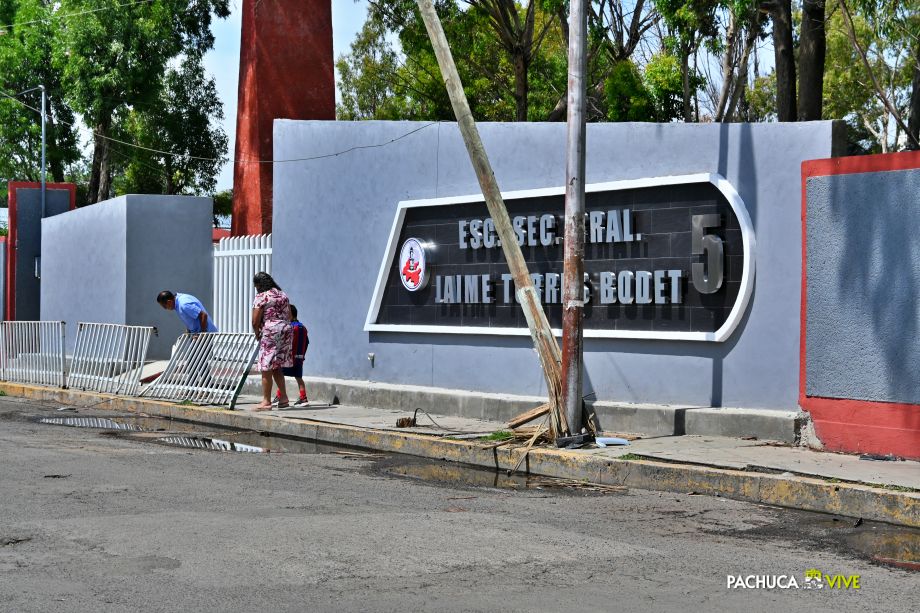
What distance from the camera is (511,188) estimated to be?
13.6 meters

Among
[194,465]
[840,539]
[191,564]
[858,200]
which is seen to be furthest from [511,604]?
[858,200]

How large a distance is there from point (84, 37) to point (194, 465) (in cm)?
3094

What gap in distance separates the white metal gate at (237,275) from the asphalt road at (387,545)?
8.95 m

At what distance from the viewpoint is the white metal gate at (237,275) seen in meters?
18.6

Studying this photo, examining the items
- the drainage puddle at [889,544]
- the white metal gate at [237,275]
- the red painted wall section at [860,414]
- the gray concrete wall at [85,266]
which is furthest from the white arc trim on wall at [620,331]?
the gray concrete wall at [85,266]

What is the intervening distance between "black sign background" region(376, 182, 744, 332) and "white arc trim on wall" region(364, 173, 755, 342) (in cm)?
8

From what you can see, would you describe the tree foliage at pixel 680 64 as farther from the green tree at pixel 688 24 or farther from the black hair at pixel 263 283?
the black hair at pixel 263 283

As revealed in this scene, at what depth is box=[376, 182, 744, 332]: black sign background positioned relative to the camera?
37.9ft

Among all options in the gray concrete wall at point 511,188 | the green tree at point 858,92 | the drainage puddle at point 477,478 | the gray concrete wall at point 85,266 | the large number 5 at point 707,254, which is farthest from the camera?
the green tree at point 858,92

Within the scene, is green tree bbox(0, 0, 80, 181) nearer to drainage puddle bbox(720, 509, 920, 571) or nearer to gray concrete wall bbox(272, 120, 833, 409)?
gray concrete wall bbox(272, 120, 833, 409)

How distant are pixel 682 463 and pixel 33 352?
13.7 m

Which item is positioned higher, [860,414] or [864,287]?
[864,287]

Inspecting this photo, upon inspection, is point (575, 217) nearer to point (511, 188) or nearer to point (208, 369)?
point (511, 188)

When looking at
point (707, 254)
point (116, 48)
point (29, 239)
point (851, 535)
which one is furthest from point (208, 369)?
point (116, 48)
